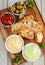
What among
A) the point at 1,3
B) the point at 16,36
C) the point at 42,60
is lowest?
the point at 42,60

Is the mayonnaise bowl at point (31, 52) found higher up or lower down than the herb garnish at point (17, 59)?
higher up

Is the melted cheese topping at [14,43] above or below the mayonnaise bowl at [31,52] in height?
above

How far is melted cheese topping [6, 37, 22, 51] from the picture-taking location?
4.17ft

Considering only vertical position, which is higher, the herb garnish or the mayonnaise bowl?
the mayonnaise bowl

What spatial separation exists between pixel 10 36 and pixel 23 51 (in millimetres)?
97

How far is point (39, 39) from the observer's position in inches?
51.6

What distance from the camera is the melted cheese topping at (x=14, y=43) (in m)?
1.27

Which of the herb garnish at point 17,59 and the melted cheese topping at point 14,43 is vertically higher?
the melted cheese topping at point 14,43

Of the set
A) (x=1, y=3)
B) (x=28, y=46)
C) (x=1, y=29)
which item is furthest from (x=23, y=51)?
(x=1, y=3)

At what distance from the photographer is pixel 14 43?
4.17ft

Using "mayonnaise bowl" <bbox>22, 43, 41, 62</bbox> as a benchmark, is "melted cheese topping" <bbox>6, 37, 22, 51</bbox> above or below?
above

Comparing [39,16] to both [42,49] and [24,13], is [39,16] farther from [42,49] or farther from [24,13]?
[42,49]

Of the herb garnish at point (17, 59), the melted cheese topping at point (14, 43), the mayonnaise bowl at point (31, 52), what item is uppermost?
the melted cheese topping at point (14, 43)

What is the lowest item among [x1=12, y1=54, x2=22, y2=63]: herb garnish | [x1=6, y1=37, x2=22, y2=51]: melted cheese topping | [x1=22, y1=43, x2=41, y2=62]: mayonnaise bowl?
[x1=12, y1=54, x2=22, y2=63]: herb garnish
